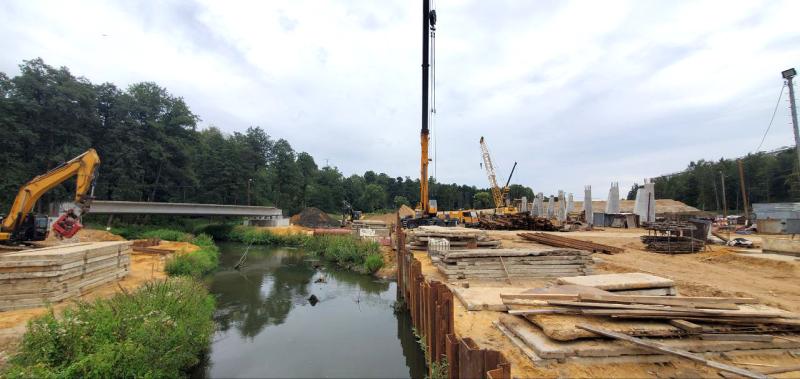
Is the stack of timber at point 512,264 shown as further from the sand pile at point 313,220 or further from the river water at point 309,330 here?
the sand pile at point 313,220

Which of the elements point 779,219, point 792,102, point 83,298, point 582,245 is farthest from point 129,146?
point 779,219

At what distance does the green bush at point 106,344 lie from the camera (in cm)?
500

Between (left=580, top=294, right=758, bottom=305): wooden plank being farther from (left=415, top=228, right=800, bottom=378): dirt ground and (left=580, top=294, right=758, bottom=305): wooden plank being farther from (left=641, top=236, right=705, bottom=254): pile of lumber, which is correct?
(left=641, top=236, right=705, bottom=254): pile of lumber

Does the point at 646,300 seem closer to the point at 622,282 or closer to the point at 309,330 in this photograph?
the point at 622,282

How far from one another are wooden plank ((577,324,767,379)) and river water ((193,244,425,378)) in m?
4.33

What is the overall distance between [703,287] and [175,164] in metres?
47.6

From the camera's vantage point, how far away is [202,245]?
25.9 meters

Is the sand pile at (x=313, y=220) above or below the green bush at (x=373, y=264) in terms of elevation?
above

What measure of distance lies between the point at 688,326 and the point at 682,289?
17.9ft

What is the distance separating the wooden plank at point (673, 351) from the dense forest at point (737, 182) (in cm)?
7406

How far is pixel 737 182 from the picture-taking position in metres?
66.2

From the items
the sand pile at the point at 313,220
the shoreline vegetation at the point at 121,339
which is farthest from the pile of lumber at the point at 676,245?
the sand pile at the point at 313,220

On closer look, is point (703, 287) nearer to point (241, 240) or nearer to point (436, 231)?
point (436, 231)

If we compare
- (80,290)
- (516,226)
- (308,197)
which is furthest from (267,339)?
(308,197)
